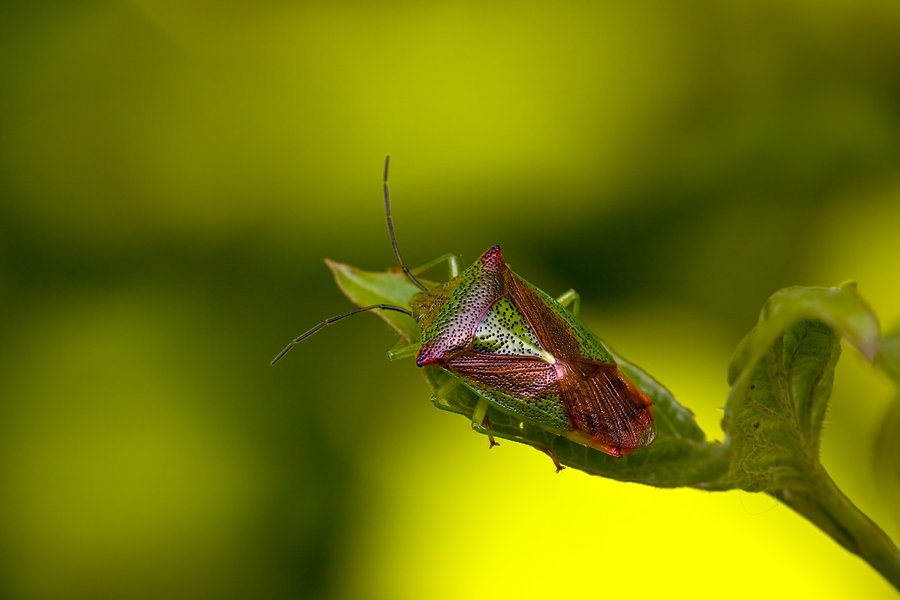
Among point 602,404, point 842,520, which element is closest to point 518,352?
point 602,404

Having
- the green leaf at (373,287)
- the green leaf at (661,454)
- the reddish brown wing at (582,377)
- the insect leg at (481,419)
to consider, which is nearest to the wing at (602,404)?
the reddish brown wing at (582,377)

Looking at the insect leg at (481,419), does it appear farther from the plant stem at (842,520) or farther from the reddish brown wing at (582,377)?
the plant stem at (842,520)

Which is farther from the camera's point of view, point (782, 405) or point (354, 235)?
point (354, 235)

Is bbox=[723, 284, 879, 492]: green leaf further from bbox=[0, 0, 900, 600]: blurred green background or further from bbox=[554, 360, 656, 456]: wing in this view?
bbox=[0, 0, 900, 600]: blurred green background

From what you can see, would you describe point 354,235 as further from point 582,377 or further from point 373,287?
point 373,287

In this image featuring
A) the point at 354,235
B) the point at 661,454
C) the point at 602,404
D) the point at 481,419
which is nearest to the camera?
the point at 661,454

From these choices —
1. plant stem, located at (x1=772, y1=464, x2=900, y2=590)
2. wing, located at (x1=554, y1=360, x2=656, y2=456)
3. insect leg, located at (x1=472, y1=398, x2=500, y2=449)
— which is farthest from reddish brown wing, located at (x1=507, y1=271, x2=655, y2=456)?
plant stem, located at (x1=772, y1=464, x2=900, y2=590)
